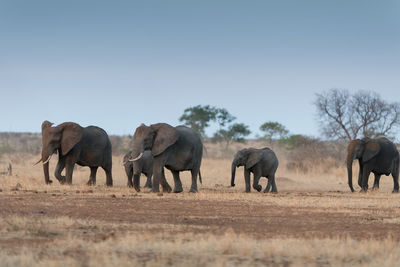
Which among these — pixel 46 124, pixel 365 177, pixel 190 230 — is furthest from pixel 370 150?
pixel 190 230

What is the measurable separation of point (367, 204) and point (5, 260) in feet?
40.1

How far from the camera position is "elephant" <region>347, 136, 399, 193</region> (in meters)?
25.8

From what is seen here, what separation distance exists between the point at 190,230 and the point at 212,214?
10.2 ft

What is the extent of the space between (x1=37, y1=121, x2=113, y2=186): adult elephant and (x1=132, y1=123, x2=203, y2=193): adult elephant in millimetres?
4018

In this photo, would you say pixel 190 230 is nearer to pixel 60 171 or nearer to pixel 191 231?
pixel 191 231

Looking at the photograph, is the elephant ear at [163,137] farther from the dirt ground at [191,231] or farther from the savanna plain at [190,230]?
the dirt ground at [191,231]

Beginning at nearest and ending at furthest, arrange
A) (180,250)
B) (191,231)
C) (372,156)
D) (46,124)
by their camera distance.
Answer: (180,250), (191,231), (46,124), (372,156)

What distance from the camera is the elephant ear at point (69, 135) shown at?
24031 millimetres

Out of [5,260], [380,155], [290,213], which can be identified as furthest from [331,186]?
[5,260]

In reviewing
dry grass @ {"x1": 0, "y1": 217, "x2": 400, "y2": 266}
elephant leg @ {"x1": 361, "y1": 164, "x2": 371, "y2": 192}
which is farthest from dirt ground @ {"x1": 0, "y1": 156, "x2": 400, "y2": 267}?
elephant leg @ {"x1": 361, "y1": 164, "x2": 371, "y2": 192}

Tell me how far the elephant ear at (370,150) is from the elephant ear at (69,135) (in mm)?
10682

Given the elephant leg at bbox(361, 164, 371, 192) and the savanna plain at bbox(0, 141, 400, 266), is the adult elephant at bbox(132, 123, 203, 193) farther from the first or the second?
the elephant leg at bbox(361, 164, 371, 192)

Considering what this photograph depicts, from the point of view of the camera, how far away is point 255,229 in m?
11.8

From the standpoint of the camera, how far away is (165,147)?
2092 cm
